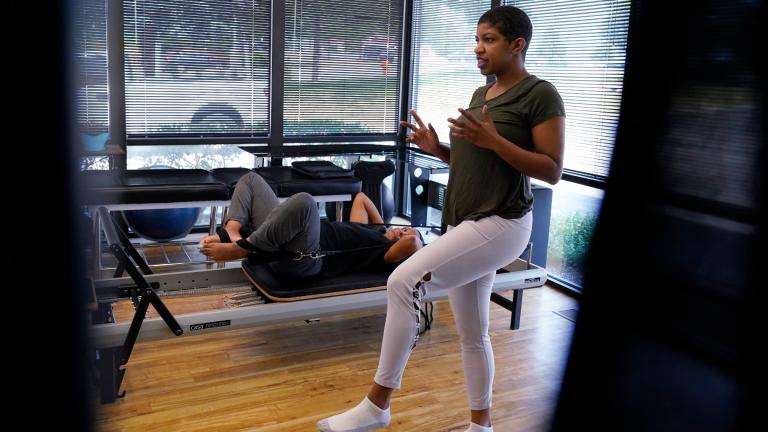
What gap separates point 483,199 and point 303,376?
53.5 inches

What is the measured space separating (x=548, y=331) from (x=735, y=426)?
138 inches

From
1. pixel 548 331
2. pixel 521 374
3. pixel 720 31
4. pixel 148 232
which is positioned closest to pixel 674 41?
pixel 720 31

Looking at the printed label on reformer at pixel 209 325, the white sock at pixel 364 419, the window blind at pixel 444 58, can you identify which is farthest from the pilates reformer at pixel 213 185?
the white sock at pixel 364 419

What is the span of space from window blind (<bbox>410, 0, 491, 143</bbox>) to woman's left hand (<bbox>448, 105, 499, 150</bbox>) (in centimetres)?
329

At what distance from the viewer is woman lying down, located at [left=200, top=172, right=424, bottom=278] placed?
3.04 metres

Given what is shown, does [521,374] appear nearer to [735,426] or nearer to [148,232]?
[148,232]

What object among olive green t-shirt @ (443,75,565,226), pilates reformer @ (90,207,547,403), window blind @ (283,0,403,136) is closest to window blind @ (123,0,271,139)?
window blind @ (283,0,403,136)

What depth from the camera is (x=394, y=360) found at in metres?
2.16

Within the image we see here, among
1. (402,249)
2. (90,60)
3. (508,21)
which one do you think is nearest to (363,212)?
(402,249)

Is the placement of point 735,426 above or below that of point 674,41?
below

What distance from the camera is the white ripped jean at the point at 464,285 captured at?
6.55ft

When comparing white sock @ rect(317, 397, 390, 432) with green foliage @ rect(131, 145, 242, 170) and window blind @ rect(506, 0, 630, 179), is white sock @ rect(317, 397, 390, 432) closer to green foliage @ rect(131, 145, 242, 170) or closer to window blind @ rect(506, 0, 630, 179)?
window blind @ rect(506, 0, 630, 179)

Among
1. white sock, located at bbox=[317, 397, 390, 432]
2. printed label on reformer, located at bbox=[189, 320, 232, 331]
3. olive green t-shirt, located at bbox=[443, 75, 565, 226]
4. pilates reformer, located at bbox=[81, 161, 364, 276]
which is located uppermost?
olive green t-shirt, located at bbox=[443, 75, 565, 226]

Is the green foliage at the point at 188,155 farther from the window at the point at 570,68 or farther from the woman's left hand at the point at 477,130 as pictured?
the woman's left hand at the point at 477,130
